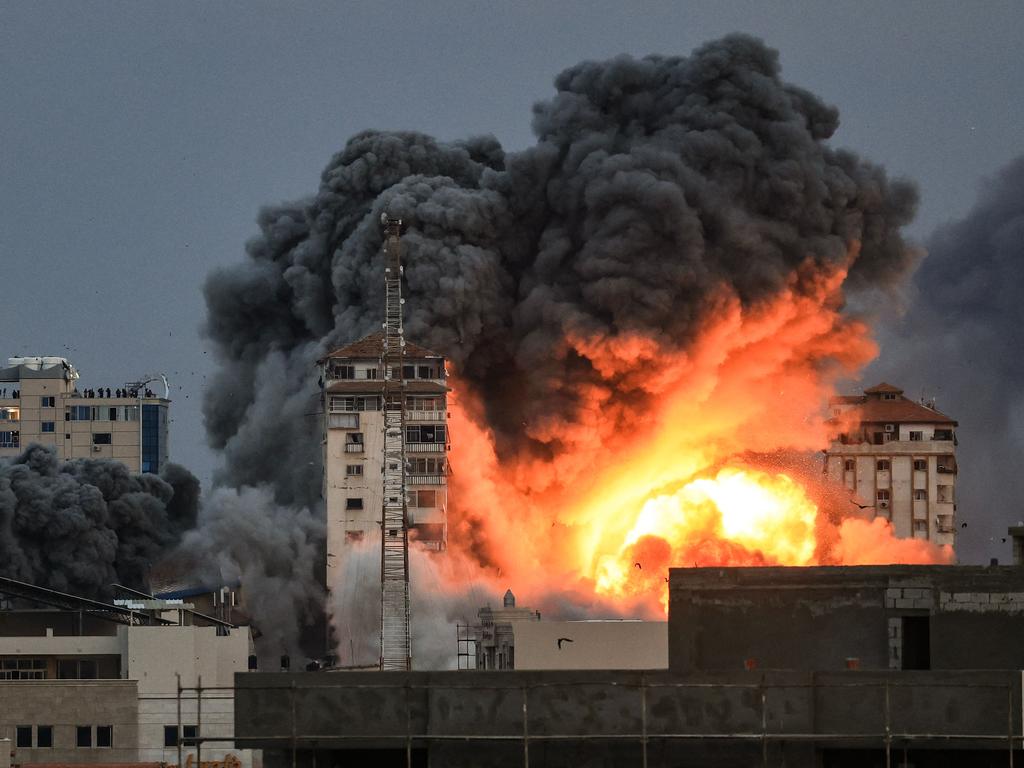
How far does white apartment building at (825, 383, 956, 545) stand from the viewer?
150625 mm

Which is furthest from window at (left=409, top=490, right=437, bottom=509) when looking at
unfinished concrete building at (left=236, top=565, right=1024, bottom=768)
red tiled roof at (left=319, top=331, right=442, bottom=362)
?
unfinished concrete building at (left=236, top=565, right=1024, bottom=768)

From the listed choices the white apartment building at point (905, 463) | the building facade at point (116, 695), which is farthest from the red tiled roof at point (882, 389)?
the building facade at point (116, 695)

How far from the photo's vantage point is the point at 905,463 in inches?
5999

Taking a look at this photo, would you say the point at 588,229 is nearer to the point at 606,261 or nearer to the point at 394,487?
the point at 606,261

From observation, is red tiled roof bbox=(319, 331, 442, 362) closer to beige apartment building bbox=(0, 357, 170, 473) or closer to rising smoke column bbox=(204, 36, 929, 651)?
rising smoke column bbox=(204, 36, 929, 651)

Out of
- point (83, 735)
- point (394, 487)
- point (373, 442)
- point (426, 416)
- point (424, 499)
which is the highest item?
point (426, 416)

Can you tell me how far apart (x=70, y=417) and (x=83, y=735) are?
321ft

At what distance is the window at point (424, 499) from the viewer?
116m

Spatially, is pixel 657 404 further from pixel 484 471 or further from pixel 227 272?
pixel 227 272

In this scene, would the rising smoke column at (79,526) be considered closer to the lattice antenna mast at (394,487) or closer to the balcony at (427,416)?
the lattice antenna mast at (394,487)

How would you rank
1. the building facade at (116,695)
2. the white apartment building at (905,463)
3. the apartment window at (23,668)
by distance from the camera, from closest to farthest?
the building facade at (116,695)
the apartment window at (23,668)
the white apartment building at (905,463)

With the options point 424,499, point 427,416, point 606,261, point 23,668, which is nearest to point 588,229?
point 606,261

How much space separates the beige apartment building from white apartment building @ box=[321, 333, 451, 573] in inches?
2080

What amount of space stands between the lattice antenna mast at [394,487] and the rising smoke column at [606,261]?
2.61m
